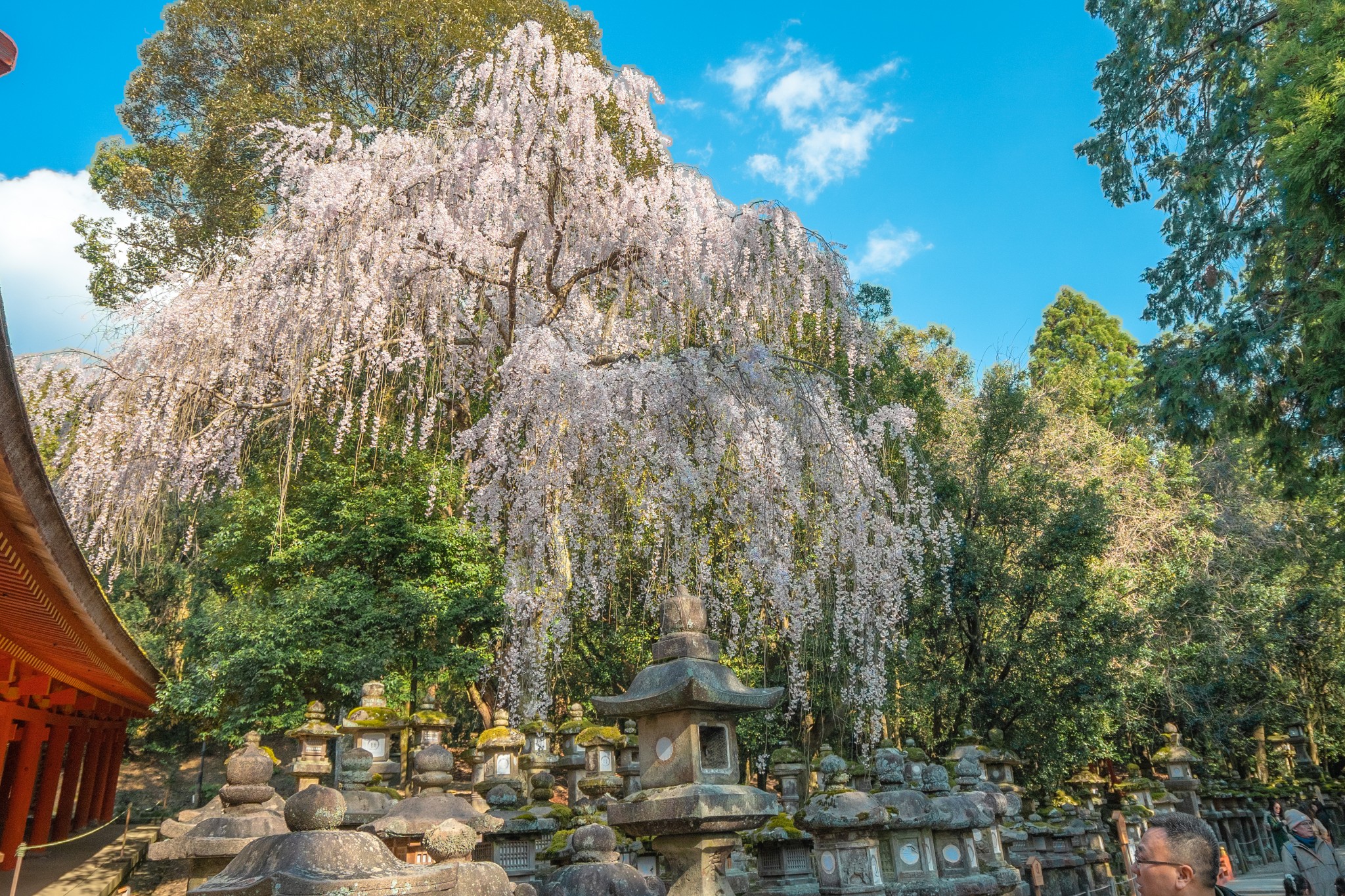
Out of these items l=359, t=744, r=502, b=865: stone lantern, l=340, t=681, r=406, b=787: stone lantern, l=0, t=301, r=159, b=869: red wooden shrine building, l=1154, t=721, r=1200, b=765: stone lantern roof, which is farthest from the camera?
l=1154, t=721, r=1200, b=765: stone lantern roof

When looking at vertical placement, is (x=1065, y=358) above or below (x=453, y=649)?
above

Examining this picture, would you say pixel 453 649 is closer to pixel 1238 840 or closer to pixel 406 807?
pixel 406 807

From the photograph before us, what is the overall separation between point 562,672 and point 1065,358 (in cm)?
2369

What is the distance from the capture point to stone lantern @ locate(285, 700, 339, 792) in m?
6.45

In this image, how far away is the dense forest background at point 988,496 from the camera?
8.30 m

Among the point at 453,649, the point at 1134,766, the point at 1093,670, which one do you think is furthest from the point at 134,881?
the point at 1134,766

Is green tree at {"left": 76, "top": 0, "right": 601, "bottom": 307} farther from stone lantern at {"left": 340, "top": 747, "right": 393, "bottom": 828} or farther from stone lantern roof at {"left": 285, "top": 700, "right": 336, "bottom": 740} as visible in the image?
stone lantern at {"left": 340, "top": 747, "right": 393, "bottom": 828}

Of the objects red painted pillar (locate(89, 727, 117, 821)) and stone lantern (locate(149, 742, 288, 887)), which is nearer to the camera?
stone lantern (locate(149, 742, 288, 887))

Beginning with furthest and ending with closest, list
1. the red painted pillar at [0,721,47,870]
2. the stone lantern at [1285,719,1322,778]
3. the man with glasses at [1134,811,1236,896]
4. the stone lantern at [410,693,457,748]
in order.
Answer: the stone lantern at [1285,719,1322,778] → the stone lantern at [410,693,457,748] → the red painted pillar at [0,721,47,870] → the man with glasses at [1134,811,1236,896]

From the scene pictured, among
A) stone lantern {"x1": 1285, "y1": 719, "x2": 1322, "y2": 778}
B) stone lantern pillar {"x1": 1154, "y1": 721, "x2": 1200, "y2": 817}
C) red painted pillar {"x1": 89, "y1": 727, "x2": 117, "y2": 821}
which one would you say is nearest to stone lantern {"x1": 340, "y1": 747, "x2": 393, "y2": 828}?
red painted pillar {"x1": 89, "y1": 727, "x2": 117, "y2": 821}

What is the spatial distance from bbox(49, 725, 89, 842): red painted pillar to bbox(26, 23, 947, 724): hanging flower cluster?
4202mm

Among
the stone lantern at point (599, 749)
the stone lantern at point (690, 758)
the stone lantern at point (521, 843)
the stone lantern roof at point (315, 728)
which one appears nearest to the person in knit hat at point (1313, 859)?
the stone lantern at point (690, 758)

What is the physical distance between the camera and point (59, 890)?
7.54 meters

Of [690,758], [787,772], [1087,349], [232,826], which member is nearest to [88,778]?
[787,772]
